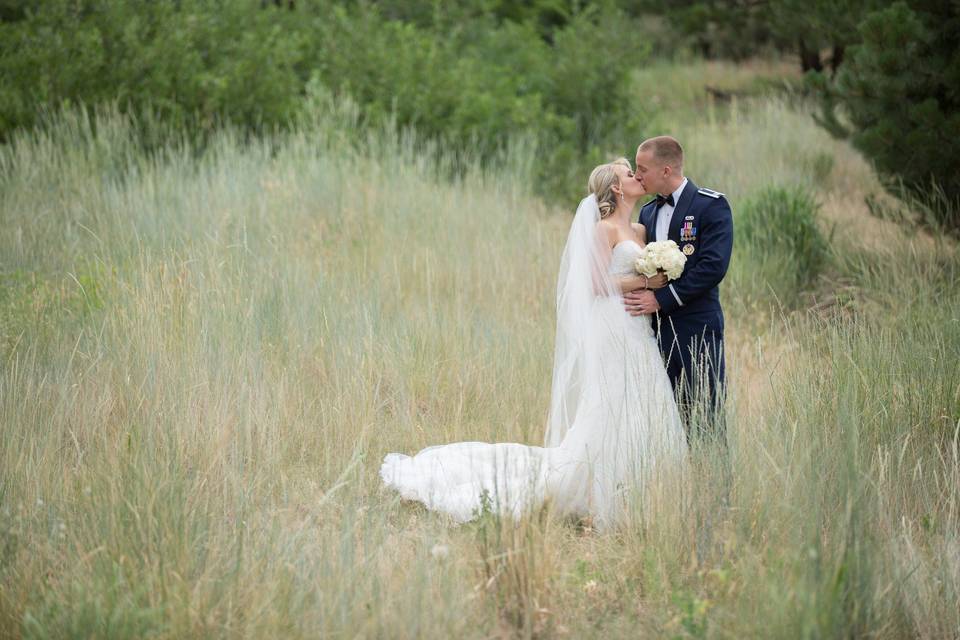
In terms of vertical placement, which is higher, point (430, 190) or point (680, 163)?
point (680, 163)

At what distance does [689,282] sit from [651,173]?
0.60 metres

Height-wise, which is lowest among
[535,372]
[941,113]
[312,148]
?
[535,372]

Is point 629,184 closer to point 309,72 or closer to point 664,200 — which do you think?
point 664,200

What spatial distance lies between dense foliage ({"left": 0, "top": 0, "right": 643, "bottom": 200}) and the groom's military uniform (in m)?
7.14

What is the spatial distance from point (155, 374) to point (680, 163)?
3.09 meters

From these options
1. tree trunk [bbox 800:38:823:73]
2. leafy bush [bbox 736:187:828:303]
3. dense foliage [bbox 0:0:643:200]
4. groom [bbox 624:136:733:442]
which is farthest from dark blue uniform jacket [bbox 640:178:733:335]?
tree trunk [bbox 800:38:823:73]

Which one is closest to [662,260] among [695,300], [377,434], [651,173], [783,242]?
[695,300]

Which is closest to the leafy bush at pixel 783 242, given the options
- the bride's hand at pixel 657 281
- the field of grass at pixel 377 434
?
the field of grass at pixel 377 434

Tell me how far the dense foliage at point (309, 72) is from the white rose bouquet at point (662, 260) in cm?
727

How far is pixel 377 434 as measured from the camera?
5.52m

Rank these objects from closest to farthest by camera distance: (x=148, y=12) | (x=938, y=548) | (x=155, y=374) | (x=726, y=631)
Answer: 1. (x=726, y=631)
2. (x=938, y=548)
3. (x=155, y=374)
4. (x=148, y=12)

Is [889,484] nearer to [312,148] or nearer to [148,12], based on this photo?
[312,148]

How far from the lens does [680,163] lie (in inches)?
193

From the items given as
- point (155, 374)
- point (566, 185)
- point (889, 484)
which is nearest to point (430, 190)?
point (566, 185)
